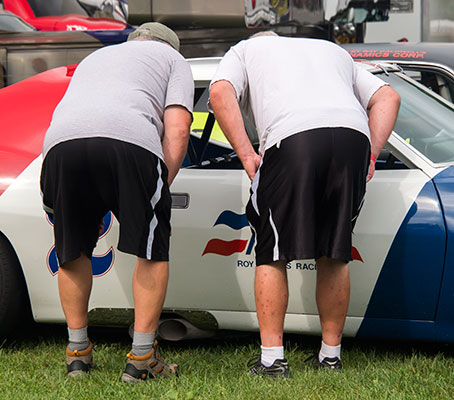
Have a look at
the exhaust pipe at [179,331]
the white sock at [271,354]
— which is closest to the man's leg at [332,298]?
the white sock at [271,354]

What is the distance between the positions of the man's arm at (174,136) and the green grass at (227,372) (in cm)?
82

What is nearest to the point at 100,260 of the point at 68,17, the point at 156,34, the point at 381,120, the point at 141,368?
the point at 141,368

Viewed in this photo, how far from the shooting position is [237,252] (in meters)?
3.23

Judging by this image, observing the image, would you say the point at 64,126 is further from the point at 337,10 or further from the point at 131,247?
the point at 337,10

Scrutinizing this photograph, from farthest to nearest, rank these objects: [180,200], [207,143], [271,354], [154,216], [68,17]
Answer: [68,17]
[207,143]
[180,200]
[271,354]
[154,216]

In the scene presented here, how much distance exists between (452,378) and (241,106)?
4.59ft

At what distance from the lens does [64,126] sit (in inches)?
112

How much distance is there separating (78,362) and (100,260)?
0.50 m

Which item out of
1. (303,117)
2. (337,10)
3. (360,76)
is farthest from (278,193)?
(337,10)

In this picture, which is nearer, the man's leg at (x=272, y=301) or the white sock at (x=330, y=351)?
the man's leg at (x=272, y=301)

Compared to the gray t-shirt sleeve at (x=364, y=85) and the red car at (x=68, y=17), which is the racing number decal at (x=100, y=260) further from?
the red car at (x=68, y=17)

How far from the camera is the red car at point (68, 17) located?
409 inches

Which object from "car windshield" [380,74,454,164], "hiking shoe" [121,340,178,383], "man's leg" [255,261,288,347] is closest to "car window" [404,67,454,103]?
"car windshield" [380,74,454,164]

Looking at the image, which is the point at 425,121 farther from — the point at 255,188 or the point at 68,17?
the point at 68,17
